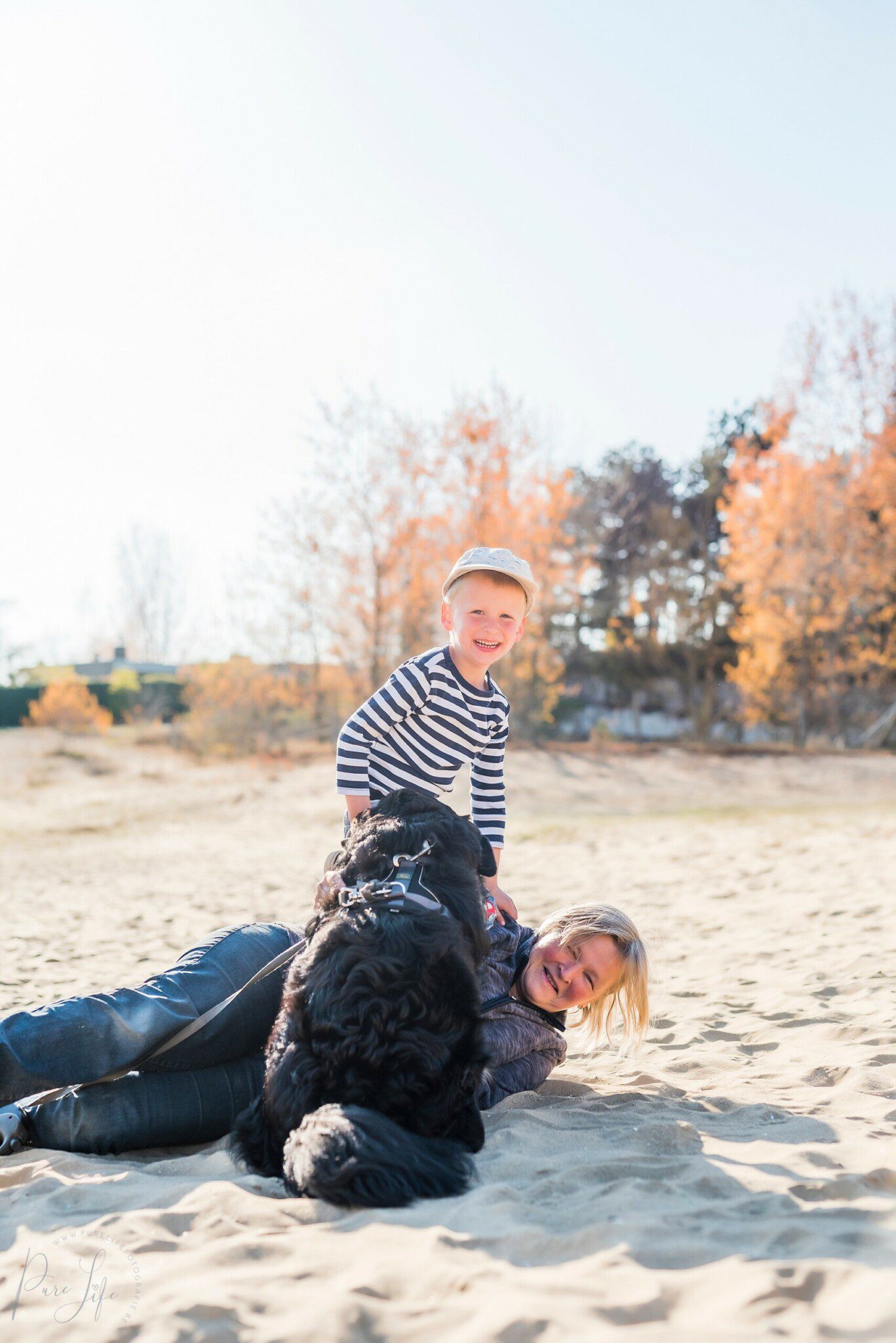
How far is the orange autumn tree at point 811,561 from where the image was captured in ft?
64.8

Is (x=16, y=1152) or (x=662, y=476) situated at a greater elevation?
(x=662, y=476)

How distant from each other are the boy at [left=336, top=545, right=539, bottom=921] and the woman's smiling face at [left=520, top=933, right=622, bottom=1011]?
453 millimetres

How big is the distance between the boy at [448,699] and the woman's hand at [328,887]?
2.54 feet

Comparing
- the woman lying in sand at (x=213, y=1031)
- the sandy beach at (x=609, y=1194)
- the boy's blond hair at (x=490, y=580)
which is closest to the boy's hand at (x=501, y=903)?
the woman lying in sand at (x=213, y=1031)

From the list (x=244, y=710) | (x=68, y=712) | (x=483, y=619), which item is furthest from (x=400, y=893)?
(x=68, y=712)

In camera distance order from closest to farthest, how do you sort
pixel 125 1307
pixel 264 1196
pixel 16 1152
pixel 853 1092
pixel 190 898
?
pixel 125 1307, pixel 264 1196, pixel 16 1152, pixel 853 1092, pixel 190 898

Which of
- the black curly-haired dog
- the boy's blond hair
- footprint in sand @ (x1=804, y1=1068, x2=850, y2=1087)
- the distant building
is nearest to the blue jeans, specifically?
the black curly-haired dog

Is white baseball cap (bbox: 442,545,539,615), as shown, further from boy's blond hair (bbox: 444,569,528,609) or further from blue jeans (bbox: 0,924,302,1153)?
blue jeans (bbox: 0,924,302,1153)

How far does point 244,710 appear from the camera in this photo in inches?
864

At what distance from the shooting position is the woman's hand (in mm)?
2414

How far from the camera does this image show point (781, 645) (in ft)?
71.1

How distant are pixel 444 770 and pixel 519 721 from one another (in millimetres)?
18064

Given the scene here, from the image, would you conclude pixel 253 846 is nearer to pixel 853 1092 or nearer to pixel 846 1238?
pixel 853 1092

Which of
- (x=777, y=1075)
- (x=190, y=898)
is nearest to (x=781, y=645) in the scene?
(x=190, y=898)
